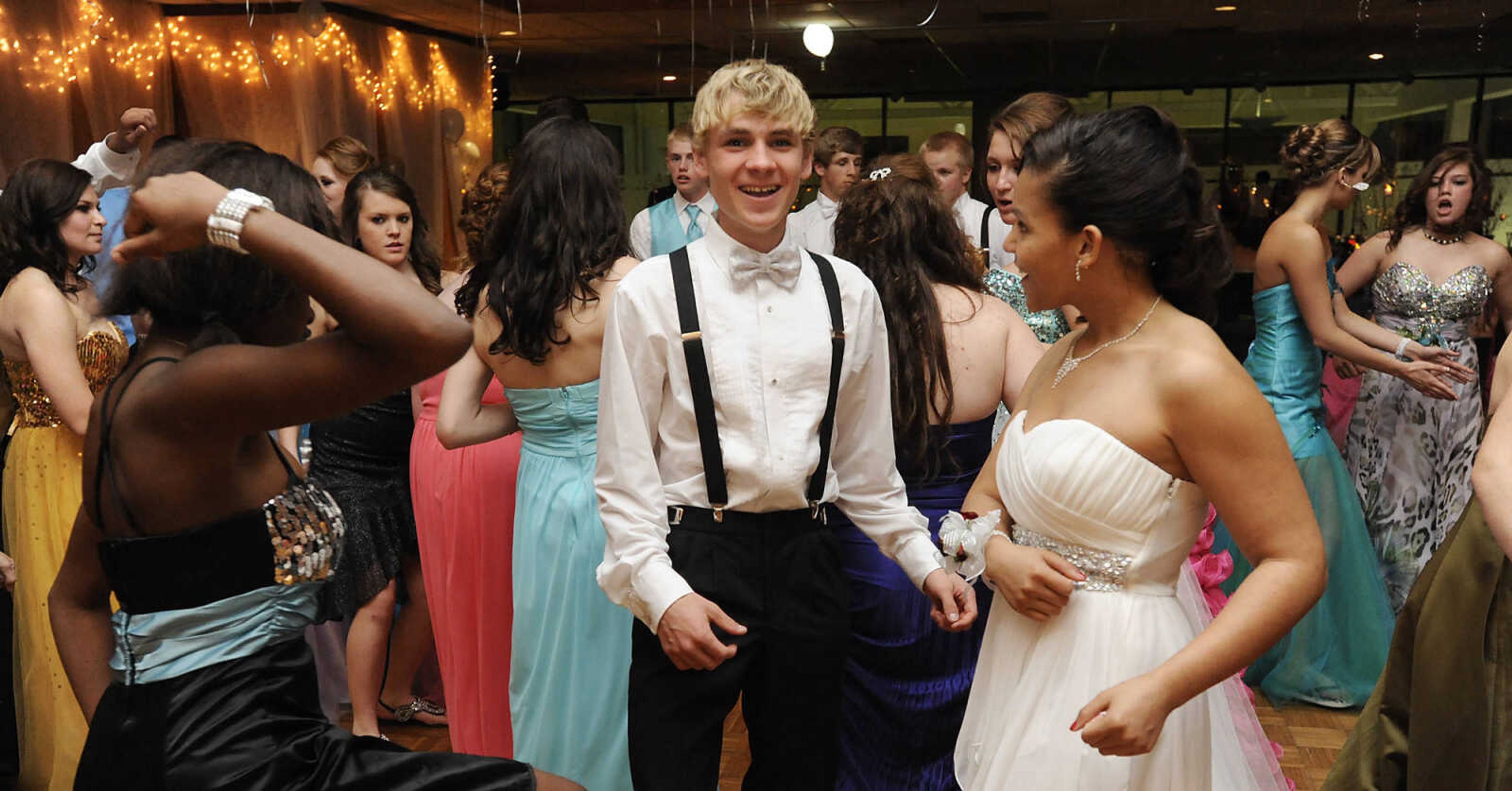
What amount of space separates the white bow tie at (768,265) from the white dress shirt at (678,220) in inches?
124

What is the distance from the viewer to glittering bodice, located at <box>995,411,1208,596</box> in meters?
1.52

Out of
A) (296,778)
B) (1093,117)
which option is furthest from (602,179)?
(296,778)

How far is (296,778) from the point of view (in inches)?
55.1

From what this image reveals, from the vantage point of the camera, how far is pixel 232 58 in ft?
23.5

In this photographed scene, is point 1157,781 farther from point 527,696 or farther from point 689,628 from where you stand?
point 527,696

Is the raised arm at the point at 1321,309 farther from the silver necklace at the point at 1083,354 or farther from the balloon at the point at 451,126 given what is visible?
the balloon at the point at 451,126

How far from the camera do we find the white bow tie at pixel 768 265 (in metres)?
1.97

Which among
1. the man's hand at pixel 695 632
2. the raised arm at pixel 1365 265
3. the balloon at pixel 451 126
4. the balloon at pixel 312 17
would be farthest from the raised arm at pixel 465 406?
the balloon at pixel 451 126

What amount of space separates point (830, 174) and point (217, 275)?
401 cm

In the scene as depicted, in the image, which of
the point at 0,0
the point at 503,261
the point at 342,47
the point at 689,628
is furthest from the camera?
the point at 342,47

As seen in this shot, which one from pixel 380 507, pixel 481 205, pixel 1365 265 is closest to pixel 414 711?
pixel 380 507

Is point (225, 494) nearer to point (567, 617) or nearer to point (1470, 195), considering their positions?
point (567, 617)

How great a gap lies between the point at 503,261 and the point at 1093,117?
149 cm

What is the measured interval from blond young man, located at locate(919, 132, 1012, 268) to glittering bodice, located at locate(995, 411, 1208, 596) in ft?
8.12
